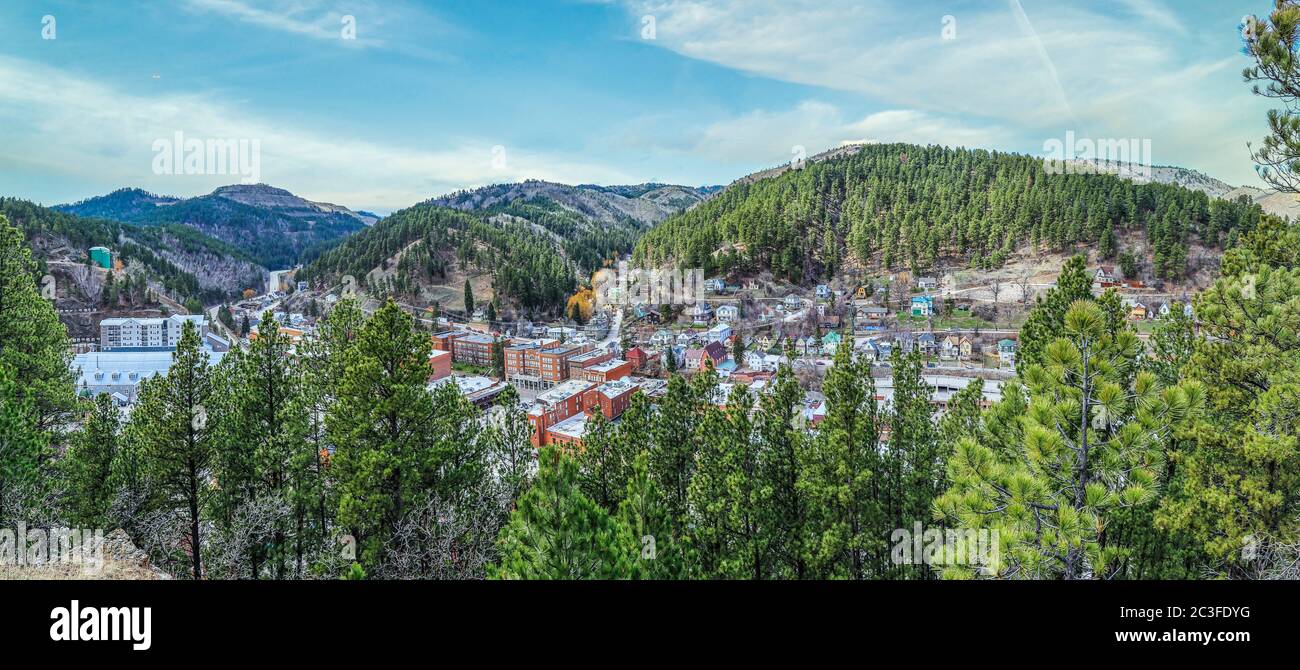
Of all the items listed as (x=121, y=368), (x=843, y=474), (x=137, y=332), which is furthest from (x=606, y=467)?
(x=137, y=332)

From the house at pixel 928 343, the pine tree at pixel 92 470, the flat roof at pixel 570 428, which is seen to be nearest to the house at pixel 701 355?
the house at pixel 928 343

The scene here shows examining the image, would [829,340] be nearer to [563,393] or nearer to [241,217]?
[563,393]

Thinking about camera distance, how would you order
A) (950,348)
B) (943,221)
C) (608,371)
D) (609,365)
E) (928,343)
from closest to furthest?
(608,371) < (609,365) < (950,348) < (928,343) < (943,221)

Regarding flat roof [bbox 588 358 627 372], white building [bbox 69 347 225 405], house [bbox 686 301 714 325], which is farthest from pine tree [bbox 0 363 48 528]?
house [bbox 686 301 714 325]

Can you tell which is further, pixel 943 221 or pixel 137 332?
pixel 943 221

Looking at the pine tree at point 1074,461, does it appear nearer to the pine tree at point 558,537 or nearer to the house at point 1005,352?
the pine tree at point 558,537
